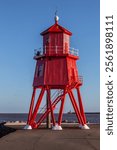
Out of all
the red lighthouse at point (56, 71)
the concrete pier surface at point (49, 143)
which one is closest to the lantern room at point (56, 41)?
the red lighthouse at point (56, 71)

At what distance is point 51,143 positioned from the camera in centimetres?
2828

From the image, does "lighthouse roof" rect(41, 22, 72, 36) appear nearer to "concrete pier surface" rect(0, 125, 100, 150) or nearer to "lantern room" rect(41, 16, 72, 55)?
"lantern room" rect(41, 16, 72, 55)

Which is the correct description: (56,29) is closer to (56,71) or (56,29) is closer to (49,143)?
(56,71)

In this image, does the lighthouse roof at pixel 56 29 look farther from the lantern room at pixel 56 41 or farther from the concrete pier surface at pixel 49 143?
the concrete pier surface at pixel 49 143

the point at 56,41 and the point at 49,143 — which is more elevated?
the point at 56,41

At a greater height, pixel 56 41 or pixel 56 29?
pixel 56 29

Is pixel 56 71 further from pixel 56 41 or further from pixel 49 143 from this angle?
pixel 49 143

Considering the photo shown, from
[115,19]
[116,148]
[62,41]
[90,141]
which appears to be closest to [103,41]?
[115,19]

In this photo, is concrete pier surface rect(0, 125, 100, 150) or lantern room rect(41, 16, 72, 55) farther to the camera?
lantern room rect(41, 16, 72, 55)

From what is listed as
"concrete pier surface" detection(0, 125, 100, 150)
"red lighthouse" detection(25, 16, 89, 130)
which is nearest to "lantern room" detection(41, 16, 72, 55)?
"red lighthouse" detection(25, 16, 89, 130)

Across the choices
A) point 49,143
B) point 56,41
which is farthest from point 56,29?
point 49,143

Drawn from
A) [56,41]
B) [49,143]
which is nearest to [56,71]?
[56,41]

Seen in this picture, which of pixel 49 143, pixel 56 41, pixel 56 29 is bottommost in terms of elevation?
pixel 49 143

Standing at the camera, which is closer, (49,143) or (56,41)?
(49,143)
